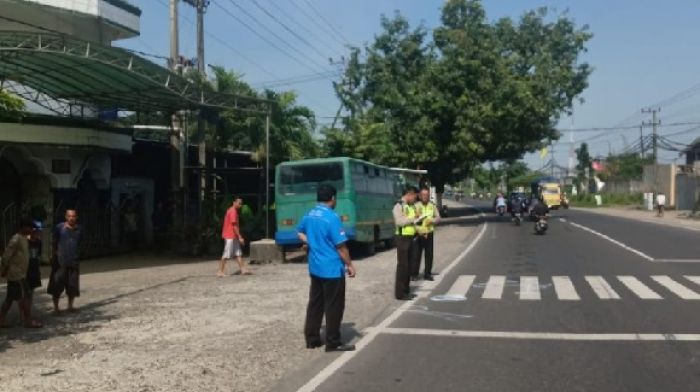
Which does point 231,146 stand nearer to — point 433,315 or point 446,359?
point 433,315

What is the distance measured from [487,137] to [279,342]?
92.5 ft

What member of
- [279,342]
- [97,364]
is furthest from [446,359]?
[97,364]

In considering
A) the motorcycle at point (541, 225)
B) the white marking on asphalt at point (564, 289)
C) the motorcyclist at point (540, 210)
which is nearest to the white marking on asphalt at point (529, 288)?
the white marking on asphalt at point (564, 289)

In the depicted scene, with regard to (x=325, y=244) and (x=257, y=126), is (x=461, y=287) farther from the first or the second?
(x=257, y=126)

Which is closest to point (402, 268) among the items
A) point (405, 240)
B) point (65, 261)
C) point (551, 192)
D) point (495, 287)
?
point (405, 240)

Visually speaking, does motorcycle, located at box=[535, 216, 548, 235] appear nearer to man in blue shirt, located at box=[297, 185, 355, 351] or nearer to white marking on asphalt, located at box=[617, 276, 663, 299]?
white marking on asphalt, located at box=[617, 276, 663, 299]

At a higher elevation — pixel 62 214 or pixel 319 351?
pixel 62 214

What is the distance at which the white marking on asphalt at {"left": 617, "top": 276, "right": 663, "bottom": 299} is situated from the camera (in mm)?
12327

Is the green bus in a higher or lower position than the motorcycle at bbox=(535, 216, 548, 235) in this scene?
higher

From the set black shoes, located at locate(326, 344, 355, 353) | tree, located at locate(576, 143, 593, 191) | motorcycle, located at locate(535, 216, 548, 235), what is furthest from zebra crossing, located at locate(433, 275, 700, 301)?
tree, located at locate(576, 143, 593, 191)

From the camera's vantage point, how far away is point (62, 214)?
21.2 metres

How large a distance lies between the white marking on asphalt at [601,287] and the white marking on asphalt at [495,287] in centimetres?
162

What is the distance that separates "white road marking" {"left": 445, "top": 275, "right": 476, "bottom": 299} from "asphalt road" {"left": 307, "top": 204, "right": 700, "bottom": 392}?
0.07 ft

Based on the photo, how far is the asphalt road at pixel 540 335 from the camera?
6.89 metres
